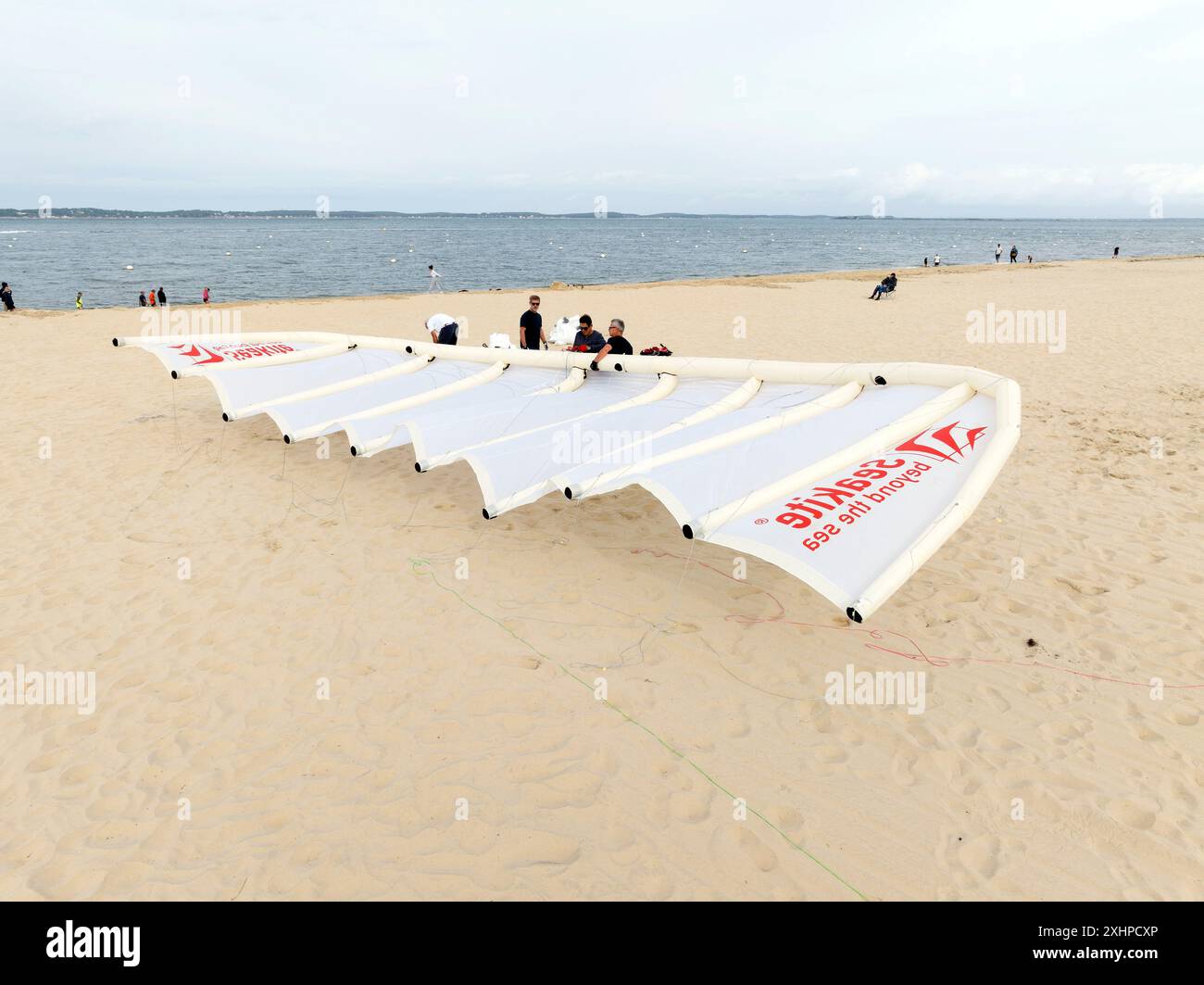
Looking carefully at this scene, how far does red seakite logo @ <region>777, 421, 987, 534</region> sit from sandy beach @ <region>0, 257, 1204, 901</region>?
1.34 m

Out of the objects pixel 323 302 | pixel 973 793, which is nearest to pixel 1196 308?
pixel 973 793

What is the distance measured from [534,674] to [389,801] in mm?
1503

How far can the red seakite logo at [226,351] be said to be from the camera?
10539mm

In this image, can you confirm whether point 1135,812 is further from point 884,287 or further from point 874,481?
point 884,287

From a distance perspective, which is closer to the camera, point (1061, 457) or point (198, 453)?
point (1061, 457)

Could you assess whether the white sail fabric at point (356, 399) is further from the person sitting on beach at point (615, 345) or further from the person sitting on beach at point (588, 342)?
the person sitting on beach at point (615, 345)

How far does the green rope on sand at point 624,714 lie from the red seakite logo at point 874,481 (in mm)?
1751

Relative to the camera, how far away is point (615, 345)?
32.4 feet

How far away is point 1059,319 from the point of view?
2202 cm

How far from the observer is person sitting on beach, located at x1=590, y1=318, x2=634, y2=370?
9078 mm

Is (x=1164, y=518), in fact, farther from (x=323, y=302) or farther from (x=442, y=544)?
(x=323, y=302)

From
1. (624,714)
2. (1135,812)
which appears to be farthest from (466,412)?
(1135,812)

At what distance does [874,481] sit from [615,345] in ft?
17.3

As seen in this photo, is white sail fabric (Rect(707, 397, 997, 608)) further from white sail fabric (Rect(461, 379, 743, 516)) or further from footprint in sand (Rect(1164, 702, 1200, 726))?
footprint in sand (Rect(1164, 702, 1200, 726))
